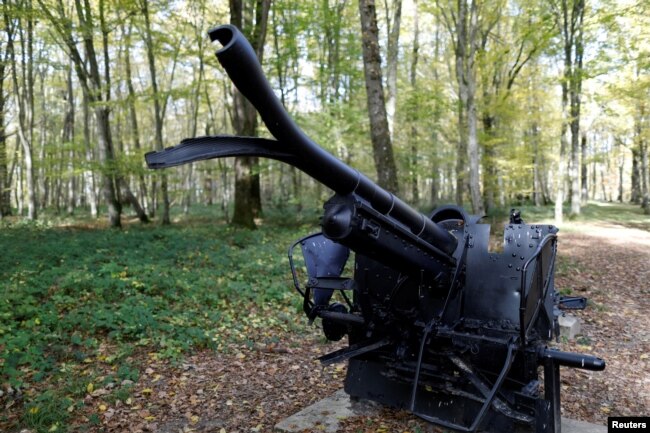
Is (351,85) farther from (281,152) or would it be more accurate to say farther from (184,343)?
(281,152)

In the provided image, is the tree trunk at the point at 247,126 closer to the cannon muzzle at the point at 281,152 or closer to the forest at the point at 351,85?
the forest at the point at 351,85

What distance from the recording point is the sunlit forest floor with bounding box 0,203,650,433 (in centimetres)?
464

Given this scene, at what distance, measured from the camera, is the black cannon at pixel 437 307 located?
10.3ft

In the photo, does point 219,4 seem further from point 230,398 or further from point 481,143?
point 230,398

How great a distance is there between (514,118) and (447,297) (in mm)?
19176

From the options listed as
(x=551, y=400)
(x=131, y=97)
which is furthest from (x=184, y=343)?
(x=131, y=97)

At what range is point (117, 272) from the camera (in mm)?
8414

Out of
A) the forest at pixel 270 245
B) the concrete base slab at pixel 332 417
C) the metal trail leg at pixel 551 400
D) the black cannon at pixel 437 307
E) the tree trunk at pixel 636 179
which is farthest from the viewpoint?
the tree trunk at pixel 636 179

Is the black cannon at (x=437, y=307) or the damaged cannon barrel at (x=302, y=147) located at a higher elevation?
the damaged cannon barrel at (x=302, y=147)

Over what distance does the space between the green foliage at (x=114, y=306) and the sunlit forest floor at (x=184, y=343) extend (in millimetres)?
23

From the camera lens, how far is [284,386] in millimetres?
5465

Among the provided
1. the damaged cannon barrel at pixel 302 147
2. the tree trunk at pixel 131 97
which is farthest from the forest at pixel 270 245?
the damaged cannon barrel at pixel 302 147

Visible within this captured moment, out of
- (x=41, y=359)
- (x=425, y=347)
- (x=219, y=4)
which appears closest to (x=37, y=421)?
(x=41, y=359)

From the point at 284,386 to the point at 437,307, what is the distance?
2403 millimetres
